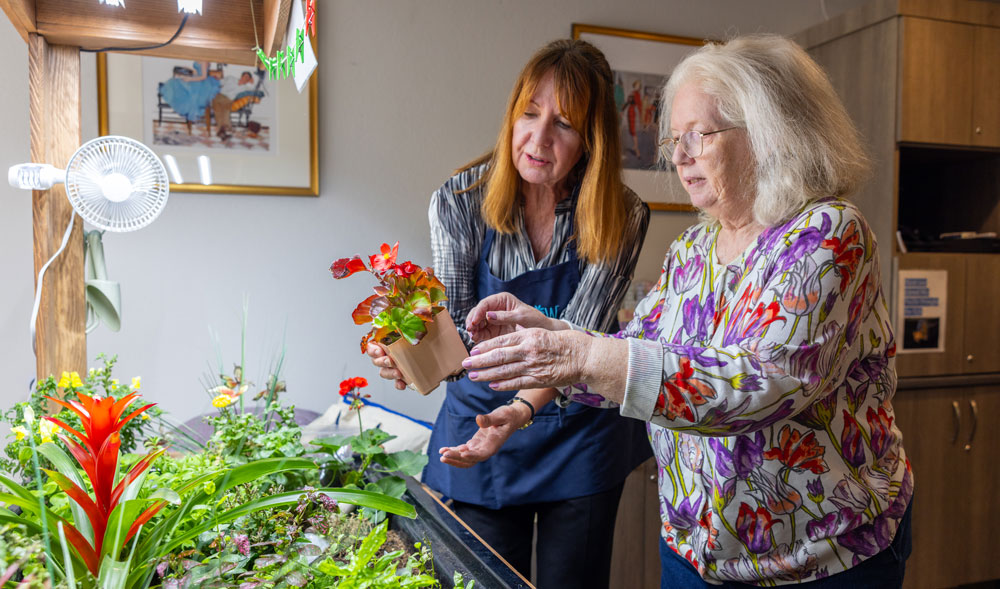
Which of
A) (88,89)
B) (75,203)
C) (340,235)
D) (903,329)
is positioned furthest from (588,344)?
(903,329)

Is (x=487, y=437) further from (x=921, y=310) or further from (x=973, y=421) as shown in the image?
(x=973, y=421)

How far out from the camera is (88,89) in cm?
234

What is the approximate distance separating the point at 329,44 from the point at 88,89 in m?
0.82

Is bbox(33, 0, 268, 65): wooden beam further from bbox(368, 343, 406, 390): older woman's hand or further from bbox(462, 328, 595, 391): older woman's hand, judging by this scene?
bbox(462, 328, 595, 391): older woman's hand

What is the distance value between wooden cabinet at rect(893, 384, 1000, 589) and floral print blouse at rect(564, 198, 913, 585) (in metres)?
2.02

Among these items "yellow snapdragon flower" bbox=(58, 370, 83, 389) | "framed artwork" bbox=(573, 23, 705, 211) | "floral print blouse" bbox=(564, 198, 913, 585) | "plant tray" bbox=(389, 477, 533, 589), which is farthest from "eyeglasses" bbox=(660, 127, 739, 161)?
"framed artwork" bbox=(573, 23, 705, 211)

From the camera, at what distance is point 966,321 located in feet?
9.48

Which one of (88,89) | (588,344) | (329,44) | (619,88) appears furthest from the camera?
(619,88)

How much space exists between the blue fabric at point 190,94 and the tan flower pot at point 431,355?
5.80 feet

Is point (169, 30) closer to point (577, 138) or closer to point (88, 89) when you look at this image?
point (577, 138)

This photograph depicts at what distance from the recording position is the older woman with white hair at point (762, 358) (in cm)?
90

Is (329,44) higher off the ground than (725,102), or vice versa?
(329,44)

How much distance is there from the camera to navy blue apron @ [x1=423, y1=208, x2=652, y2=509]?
59.2 inches

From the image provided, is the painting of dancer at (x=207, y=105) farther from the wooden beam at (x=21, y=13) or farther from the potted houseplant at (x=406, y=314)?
the potted houseplant at (x=406, y=314)
